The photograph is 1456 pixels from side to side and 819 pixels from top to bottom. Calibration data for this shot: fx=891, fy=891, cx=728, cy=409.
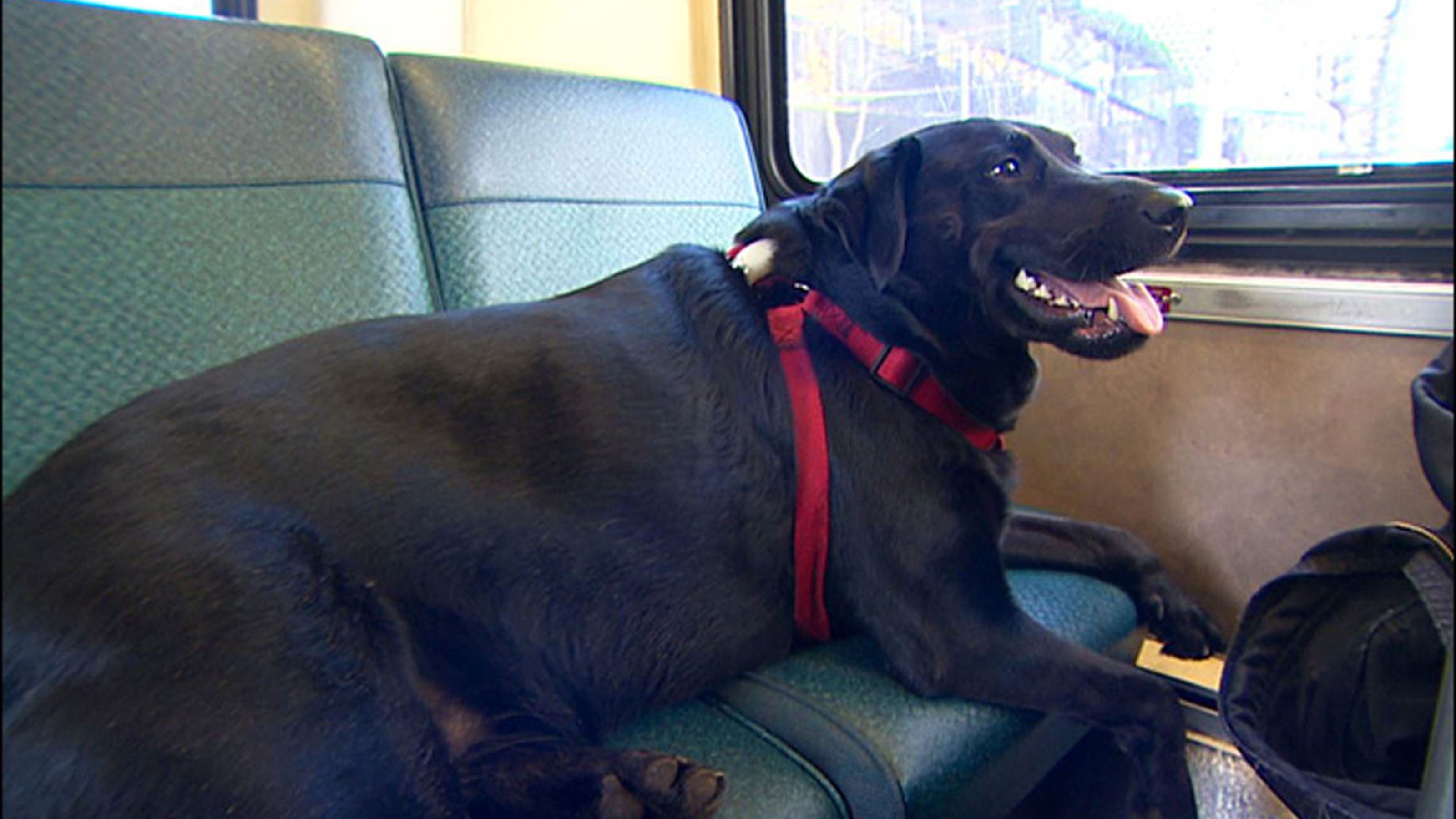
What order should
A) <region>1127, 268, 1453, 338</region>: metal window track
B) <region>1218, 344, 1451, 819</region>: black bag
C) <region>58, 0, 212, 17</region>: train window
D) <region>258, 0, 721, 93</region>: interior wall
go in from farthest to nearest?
1. <region>258, 0, 721, 93</region>: interior wall
2. <region>58, 0, 212, 17</region>: train window
3. <region>1218, 344, 1451, 819</region>: black bag
4. <region>1127, 268, 1453, 338</region>: metal window track

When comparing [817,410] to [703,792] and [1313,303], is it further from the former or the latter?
[1313,303]

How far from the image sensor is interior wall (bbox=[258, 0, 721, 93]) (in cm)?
152

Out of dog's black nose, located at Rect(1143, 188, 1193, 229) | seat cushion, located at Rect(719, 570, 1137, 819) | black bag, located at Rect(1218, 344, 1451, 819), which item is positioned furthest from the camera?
dog's black nose, located at Rect(1143, 188, 1193, 229)

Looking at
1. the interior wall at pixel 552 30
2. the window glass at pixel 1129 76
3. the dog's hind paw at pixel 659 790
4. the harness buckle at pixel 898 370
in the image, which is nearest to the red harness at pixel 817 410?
the harness buckle at pixel 898 370

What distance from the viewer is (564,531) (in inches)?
34.8

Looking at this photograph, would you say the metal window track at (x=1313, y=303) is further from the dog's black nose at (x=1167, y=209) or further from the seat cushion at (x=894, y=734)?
the seat cushion at (x=894, y=734)

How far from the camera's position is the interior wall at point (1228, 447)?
1.22 meters

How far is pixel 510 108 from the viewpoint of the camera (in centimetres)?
133

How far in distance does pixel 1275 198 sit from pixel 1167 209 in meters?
0.39

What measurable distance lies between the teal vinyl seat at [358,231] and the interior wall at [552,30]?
26cm

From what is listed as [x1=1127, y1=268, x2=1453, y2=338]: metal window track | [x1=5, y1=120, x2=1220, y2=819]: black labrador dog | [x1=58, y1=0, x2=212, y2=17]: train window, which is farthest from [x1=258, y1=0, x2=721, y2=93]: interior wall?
[x1=1127, y1=268, x2=1453, y2=338]: metal window track

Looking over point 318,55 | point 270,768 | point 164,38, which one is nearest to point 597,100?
point 318,55

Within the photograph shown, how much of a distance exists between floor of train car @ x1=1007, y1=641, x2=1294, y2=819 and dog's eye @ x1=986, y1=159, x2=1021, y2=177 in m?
0.68

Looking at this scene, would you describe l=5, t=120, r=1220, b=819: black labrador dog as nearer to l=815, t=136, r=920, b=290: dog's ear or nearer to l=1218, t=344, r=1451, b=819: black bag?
l=815, t=136, r=920, b=290: dog's ear
